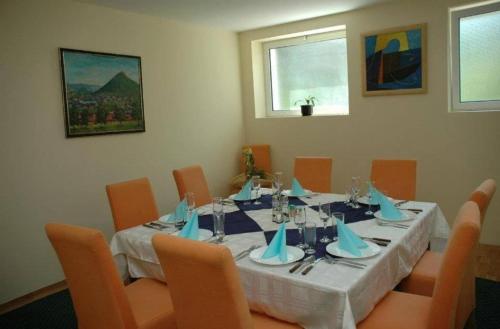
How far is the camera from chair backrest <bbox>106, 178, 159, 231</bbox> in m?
2.68

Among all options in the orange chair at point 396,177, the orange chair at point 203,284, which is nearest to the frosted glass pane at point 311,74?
the orange chair at point 396,177

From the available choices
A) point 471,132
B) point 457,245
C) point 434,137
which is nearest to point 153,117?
point 434,137

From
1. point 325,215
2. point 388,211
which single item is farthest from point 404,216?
point 325,215

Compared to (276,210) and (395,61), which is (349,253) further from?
(395,61)

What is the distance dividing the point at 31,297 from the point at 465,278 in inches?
121

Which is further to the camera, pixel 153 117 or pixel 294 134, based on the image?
pixel 294 134

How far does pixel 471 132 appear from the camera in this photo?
3.76 meters

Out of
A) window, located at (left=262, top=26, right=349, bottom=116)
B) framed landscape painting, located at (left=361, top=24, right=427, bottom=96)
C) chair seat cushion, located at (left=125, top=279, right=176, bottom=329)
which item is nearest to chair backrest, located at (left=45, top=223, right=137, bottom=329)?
chair seat cushion, located at (left=125, top=279, right=176, bottom=329)

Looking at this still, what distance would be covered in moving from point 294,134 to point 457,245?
3.43 m

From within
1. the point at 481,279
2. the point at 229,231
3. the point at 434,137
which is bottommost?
the point at 481,279

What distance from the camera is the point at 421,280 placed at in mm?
2234

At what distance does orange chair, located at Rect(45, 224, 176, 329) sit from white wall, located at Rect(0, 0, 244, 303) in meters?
1.65

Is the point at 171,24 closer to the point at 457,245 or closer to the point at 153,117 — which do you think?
the point at 153,117

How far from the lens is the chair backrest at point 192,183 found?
325 cm
